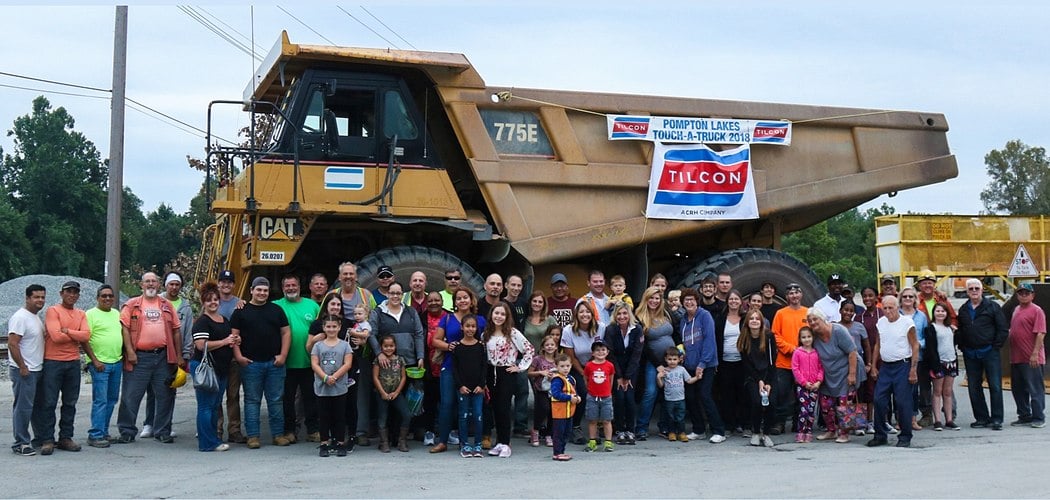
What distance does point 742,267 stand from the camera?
11688mm

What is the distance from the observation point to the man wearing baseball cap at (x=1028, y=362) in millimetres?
10891

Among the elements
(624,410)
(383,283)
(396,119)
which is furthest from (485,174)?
(624,410)

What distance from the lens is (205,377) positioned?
29.6 feet

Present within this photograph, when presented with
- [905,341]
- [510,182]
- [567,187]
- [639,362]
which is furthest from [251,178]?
[905,341]

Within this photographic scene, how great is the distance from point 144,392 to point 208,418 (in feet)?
3.43

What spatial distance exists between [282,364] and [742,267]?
552cm

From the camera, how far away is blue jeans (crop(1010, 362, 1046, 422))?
10867mm

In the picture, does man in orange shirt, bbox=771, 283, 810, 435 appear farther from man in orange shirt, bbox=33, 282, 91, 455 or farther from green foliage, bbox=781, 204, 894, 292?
green foliage, bbox=781, 204, 894, 292

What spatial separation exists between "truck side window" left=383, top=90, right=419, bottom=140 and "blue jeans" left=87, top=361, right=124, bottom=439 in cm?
357

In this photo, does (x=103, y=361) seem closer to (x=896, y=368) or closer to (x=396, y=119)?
(x=396, y=119)

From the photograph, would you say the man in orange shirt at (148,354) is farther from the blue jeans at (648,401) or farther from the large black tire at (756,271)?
the large black tire at (756,271)

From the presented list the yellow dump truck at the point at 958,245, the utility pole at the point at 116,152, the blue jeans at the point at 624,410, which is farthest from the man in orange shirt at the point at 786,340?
the yellow dump truck at the point at 958,245

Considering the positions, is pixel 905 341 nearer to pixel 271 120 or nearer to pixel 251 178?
pixel 251 178

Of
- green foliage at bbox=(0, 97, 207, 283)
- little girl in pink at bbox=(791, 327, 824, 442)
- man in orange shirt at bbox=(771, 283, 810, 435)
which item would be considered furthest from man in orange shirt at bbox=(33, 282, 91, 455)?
green foliage at bbox=(0, 97, 207, 283)
